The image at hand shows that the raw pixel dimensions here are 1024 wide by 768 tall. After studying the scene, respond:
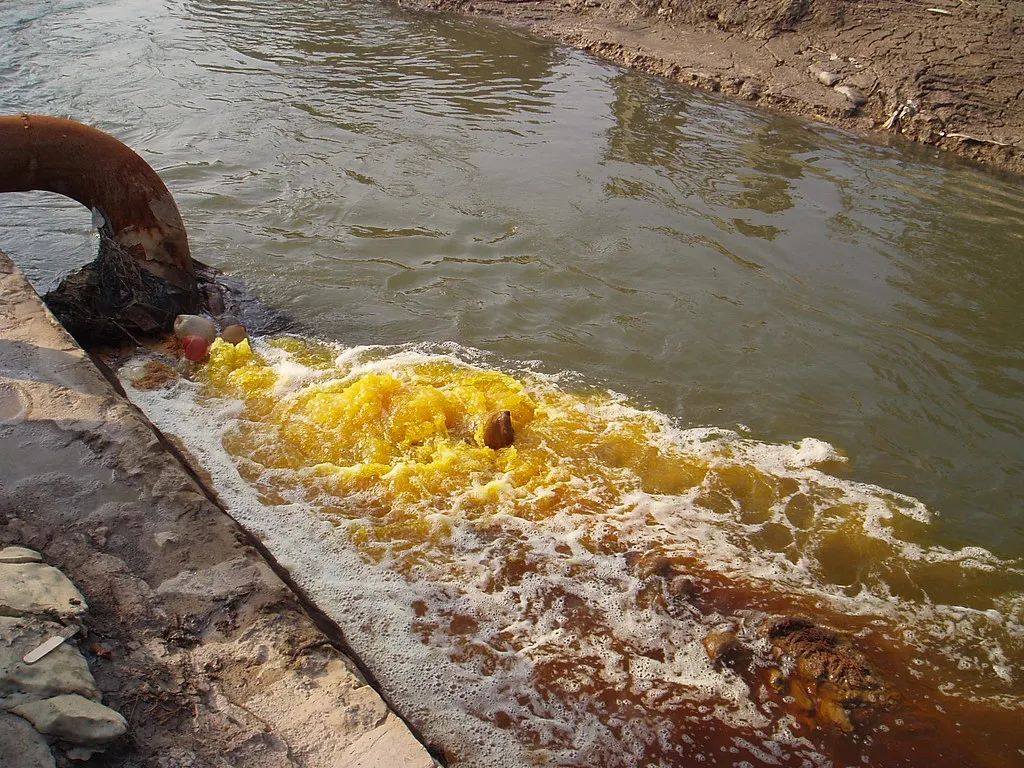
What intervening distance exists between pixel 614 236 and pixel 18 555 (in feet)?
20.0

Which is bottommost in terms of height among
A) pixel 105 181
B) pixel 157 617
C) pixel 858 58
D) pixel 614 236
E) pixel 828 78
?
pixel 157 617

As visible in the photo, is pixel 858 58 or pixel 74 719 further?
pixel 858 58

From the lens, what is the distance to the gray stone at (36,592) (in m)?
2.92

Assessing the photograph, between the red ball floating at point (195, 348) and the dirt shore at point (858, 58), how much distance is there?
944 cm

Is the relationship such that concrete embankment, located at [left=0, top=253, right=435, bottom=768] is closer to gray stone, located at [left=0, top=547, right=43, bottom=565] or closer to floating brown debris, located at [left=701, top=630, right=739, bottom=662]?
gray stone, located at [left=0, top=547, right=43, bottom=565]

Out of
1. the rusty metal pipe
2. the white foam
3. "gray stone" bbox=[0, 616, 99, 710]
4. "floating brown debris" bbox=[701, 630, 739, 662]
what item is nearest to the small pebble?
the white foam

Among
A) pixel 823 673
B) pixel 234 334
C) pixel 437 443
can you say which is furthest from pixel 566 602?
pixel 234 334

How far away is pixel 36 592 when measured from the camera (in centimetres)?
303

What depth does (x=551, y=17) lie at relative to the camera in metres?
15.6

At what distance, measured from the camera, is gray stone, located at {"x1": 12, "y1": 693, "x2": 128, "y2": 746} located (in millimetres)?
2502

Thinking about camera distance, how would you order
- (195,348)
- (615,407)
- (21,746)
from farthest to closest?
(195,348)
(615,407)
(21,746)

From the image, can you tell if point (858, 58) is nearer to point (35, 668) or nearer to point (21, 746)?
point (35, 668)

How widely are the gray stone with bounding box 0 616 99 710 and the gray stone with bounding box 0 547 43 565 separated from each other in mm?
443

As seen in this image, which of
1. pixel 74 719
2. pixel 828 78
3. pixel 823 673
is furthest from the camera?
pixel 828 78
